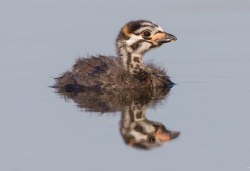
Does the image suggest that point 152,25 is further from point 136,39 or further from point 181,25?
point 181,25

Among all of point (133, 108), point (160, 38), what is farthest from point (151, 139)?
point (160, 38)

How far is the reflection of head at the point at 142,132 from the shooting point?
2292 centimetres

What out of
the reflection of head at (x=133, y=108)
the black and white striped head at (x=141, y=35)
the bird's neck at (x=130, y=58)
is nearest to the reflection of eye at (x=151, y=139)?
the reflection of head at (x=133, y=108)

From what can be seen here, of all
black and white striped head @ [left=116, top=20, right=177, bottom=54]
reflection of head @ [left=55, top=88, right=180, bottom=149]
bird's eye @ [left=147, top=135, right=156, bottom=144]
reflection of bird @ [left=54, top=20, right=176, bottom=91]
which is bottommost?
bird's eye @ [left=147, top=135, right=156, bottom=144]

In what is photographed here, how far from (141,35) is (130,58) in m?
0.59

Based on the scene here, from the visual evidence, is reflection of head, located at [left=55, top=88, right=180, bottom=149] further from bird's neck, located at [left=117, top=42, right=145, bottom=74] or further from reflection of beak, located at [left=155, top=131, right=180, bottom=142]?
bird's neck, located at [left=117, top=42, right=145, bottom=74]

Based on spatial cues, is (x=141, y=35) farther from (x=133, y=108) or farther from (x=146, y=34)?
(x=133, y=108)

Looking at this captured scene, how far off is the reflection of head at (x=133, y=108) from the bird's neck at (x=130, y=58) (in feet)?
2.95

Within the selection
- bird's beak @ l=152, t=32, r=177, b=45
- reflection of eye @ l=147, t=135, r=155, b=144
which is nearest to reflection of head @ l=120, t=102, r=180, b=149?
reflection of eye @ l=147, t=135, r=155, b=144

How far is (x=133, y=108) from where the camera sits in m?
25.7

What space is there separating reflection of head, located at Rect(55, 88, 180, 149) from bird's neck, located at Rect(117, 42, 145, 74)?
90cm

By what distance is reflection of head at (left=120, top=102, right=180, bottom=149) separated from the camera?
75.2 ft

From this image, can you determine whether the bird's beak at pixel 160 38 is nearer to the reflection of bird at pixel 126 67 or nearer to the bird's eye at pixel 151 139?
the reflection of bird at pixel 126 67

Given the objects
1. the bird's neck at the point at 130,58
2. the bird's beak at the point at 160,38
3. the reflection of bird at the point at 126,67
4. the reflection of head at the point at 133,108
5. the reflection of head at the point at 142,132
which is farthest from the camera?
the bird's neck at the point at 130,58
